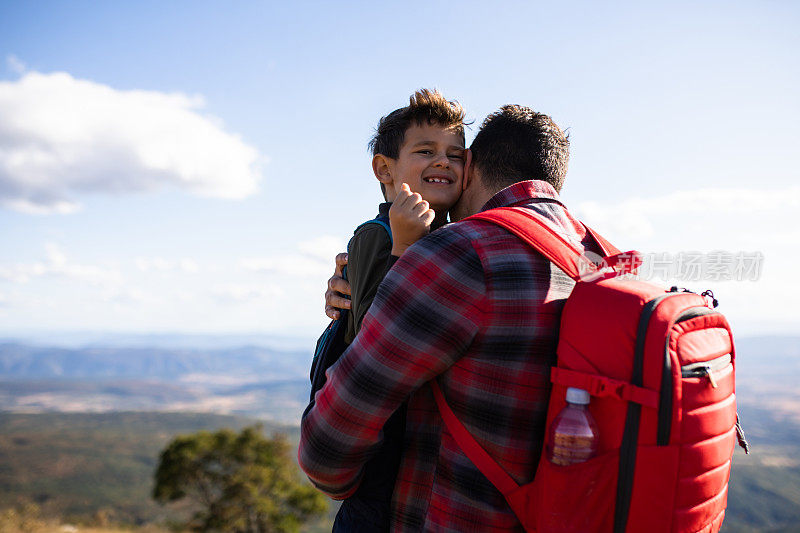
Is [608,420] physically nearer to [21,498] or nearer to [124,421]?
[21,498]

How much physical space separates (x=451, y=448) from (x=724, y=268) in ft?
5.42

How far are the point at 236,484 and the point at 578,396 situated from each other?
145ft

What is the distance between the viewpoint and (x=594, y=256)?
2.28 metres

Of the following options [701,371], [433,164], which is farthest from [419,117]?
[701,371]

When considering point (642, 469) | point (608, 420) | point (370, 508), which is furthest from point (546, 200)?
point (370, 508)

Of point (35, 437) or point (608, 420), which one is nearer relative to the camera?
point (608, 420)

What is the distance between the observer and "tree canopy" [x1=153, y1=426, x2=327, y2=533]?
4041 centimetres

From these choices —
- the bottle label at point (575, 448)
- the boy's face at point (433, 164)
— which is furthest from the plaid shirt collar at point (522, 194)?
the boy's face at point (433, 164)

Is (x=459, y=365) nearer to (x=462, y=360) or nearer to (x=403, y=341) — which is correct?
(x=462, y=360)

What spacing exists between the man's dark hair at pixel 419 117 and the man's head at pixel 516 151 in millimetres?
1013

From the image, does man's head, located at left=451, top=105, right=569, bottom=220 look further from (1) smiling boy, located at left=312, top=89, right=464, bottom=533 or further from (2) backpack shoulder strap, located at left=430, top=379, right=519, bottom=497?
(2) backpack shoulder strap, located at left=430, top=379, right=519, bottom=497

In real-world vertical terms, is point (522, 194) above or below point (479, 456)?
above

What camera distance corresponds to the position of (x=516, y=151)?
9.05ft

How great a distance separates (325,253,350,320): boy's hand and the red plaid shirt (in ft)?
3.40
